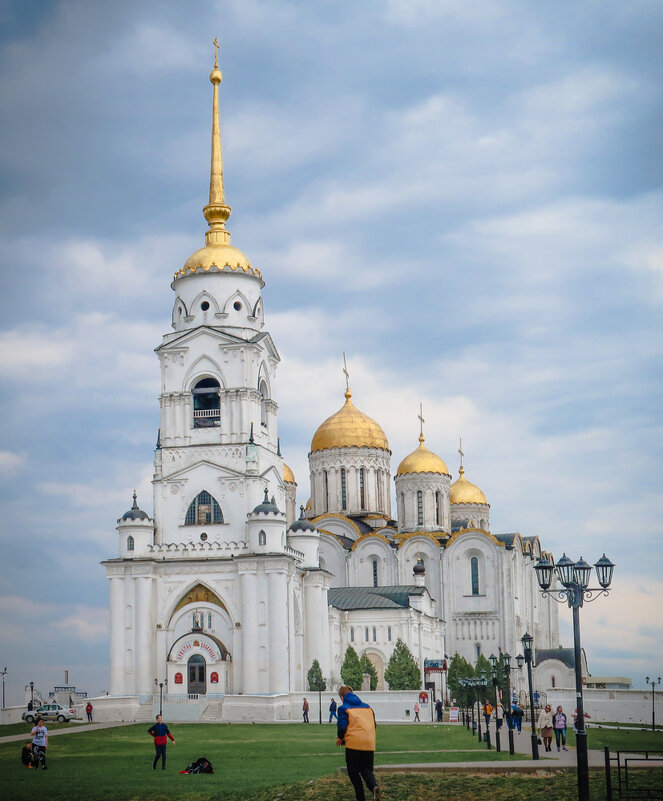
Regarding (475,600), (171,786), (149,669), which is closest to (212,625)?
(149,669)

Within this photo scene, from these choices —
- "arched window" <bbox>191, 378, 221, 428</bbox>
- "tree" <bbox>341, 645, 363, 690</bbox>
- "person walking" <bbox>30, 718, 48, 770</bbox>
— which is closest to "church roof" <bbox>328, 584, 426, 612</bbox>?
"tree" <bbox>341, 645, 363, 690</bbox>

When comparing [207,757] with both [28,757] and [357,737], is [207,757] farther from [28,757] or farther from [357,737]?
[357,737]

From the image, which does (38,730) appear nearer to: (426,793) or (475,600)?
(426,793)

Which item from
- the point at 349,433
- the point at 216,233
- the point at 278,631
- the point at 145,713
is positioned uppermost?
the point at 216,233

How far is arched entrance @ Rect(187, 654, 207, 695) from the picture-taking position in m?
53.0

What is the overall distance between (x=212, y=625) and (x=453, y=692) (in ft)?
50.8

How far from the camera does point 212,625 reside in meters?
54.1

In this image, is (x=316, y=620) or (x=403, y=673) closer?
(x=403, y=673)

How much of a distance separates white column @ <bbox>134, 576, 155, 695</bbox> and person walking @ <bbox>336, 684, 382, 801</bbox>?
38425 millimetres

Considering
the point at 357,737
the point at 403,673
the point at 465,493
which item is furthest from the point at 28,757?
the point at 465,493

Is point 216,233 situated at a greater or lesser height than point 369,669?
greater

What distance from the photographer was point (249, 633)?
52.4 metres

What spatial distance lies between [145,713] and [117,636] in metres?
3.71

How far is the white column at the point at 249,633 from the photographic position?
51844mm
